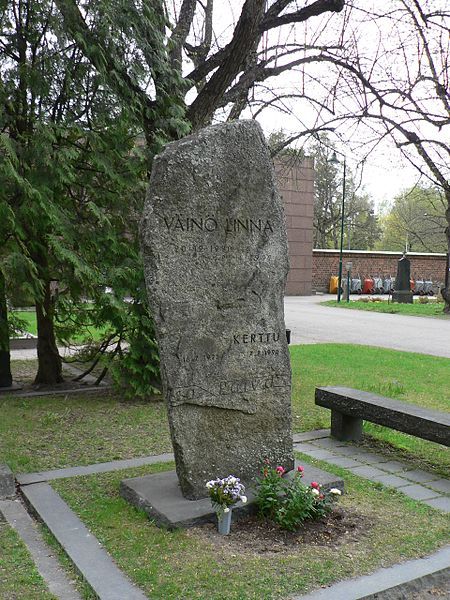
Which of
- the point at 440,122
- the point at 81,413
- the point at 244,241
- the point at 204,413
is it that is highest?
the point at 440,122

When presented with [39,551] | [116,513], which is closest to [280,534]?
[116,513]

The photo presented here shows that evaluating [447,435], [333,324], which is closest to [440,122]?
[447,435]

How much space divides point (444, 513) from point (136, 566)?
2183 mm

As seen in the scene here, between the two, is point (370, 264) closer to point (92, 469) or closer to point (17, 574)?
point (92, 469)

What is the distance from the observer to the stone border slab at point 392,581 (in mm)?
3154

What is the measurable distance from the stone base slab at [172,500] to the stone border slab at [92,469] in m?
0.67

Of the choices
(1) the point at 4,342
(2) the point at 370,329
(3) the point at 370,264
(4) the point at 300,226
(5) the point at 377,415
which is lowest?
(2) the point at 370,329

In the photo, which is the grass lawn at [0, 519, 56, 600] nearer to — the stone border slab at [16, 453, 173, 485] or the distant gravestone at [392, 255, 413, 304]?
the stone border slab at [16, 453, 173, 485]

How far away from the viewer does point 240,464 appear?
4379mm

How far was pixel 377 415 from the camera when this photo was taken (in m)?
5.67

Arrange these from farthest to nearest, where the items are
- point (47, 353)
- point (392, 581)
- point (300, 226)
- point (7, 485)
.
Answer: point (300, 226) → point (47, 353) → point (7, 485) → point (392, 581)

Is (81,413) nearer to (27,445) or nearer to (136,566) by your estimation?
(27,445)

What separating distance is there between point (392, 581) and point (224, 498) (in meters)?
1.05

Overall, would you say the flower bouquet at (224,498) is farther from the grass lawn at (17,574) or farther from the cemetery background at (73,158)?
the cemetery background at (73,158)
